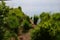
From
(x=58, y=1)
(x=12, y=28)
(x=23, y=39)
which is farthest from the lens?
(x=58, y=1)

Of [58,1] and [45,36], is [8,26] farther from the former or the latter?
[58,1]

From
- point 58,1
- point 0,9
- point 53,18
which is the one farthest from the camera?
point 58,1

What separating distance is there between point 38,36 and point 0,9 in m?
0.54

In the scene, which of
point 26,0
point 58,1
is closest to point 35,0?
point 26,0

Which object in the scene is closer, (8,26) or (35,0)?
(8,26)

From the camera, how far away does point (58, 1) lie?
7.73 m

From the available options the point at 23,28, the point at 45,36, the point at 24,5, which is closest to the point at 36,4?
the point at 24,5

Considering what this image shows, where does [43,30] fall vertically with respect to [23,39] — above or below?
above

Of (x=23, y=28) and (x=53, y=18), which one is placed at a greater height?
(x=53, y=18)

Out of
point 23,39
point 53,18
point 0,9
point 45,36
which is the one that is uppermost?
point 0,9

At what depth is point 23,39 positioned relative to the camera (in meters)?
3.22

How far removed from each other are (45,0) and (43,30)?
5.86m

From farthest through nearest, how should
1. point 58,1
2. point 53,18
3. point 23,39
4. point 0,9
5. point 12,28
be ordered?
point 58,1 < point 23,39 < point 12,28 < point 53,18 < point 0,9

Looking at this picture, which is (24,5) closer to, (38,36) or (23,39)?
(23,39)
